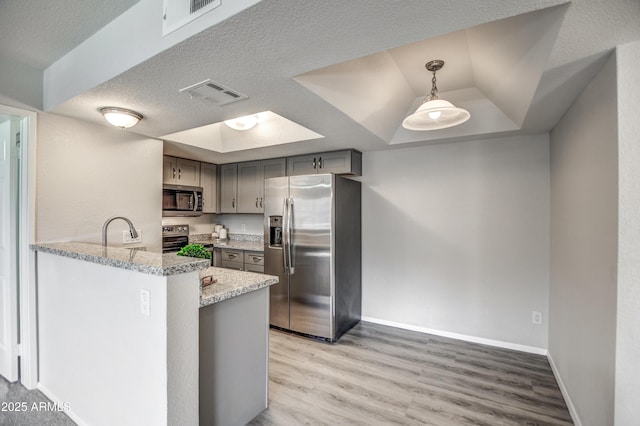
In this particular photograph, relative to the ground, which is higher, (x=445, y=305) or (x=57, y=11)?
(x=57, y=11)

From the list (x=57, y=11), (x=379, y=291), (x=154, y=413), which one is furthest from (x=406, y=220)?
(x=57, y=11)

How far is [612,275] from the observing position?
4.55 ft

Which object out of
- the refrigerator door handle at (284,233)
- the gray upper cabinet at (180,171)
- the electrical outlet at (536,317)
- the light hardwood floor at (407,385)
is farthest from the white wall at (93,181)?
the electrical outlet at (536,317)

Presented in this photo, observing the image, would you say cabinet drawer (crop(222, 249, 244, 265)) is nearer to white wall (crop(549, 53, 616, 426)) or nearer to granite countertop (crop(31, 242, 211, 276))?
granite countertop (crop(31, 242, 211, 276))

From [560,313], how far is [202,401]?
270cm

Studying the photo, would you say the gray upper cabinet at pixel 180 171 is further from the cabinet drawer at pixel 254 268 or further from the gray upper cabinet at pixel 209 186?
the cabinet drawer at pixel 254 268

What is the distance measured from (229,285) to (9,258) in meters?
1.93

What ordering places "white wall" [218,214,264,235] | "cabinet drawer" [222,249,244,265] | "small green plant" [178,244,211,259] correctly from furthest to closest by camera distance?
"white wall" [218,214,264,235]
"cabinet drawer" [222,249,244,265]
"small green plant" [178,244,211,259]

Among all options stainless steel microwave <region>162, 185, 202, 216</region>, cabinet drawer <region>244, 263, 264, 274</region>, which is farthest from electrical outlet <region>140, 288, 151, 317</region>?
stainless steel microwave <region>162, 185, 202, 216</region>

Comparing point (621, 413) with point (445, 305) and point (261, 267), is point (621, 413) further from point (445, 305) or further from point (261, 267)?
point (261, 267)

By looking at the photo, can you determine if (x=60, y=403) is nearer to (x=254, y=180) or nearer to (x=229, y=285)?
(x=229, y=285)

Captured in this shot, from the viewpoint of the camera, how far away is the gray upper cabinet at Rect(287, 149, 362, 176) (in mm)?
3463

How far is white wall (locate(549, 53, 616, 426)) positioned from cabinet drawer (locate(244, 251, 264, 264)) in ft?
9.91

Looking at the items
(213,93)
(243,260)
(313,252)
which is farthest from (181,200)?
(213,93)
